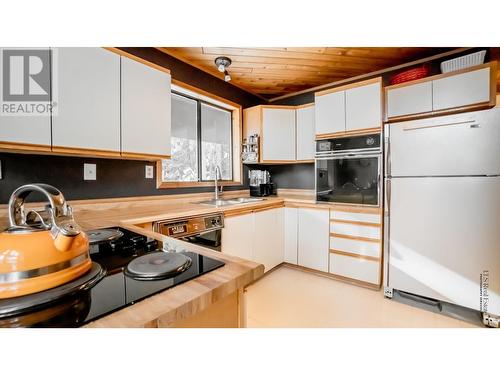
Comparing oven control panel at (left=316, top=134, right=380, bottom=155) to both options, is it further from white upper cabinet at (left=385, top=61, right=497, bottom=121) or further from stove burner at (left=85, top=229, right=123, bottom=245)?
stove burner at (left=85, top=229, right=123, bottom=245)

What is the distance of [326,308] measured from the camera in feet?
5.91

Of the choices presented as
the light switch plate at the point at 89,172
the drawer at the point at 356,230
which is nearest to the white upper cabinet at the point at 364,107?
the drawer at the point at 356,230

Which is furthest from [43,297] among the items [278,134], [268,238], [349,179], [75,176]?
[278,134]

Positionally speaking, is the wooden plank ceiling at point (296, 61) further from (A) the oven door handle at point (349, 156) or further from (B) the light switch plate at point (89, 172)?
(B) the light switch plate at point (89, 172)

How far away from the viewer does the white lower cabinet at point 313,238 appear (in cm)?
231

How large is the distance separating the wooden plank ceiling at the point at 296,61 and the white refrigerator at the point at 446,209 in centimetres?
87

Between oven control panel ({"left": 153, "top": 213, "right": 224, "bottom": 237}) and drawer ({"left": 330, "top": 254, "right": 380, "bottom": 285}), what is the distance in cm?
129

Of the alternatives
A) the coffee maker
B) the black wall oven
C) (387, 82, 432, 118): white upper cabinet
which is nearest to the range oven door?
the black wall oven

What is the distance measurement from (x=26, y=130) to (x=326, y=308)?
2.30m

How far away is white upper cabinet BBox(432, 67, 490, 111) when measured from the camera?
1646 millimetres
